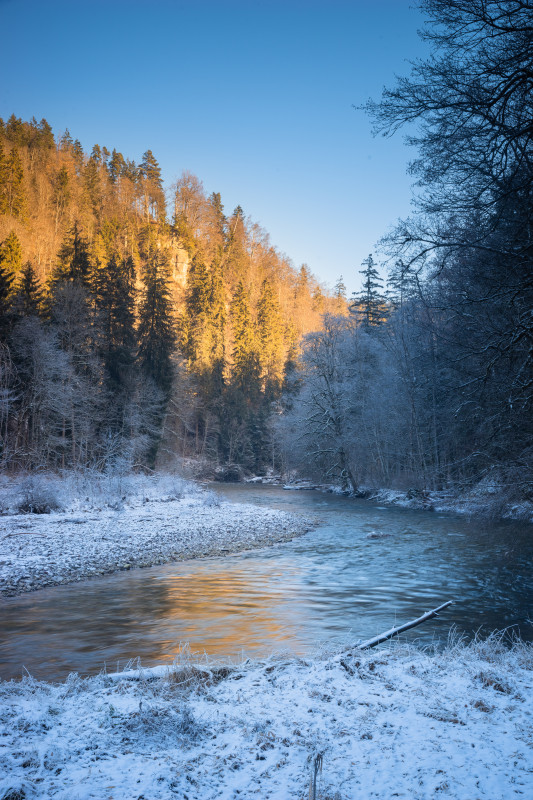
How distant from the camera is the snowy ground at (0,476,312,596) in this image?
11.4 metres

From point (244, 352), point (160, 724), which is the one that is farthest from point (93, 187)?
point (160, 724)

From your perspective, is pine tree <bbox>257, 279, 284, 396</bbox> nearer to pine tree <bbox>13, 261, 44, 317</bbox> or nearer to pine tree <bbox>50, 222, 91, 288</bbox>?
pine tree <bbox>50, 222, 91, 288</bbox>

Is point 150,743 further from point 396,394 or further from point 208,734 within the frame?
point 396,394

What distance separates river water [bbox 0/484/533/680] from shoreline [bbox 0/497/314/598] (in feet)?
2.14

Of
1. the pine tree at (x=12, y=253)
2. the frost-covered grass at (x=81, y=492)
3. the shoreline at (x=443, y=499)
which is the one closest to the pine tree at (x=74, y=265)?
the pine tree at (x=12, y=253)

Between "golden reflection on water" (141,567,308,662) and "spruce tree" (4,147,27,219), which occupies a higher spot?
"spruce tree" (4,147,27,219)

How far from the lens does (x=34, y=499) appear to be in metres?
17.1

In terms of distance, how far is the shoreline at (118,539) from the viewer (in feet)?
36.6

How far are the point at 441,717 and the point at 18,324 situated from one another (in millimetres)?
30044

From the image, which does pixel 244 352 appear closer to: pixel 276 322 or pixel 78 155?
pixel 276 322

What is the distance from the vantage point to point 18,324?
93.5 ft

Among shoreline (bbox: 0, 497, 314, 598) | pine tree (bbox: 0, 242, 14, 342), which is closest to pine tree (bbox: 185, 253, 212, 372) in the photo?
pine tree (bbox: 0, 242, 14, 342)

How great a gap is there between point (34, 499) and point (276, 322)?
55.1 metres

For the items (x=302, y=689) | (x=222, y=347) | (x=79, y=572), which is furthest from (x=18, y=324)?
(x=222, y=347)
